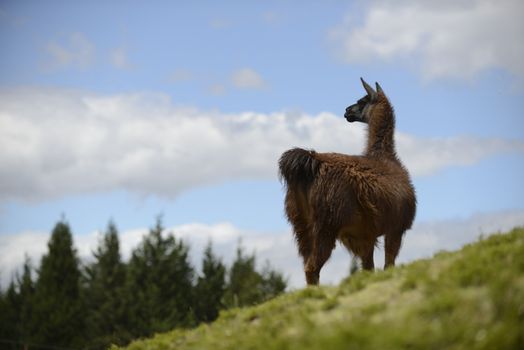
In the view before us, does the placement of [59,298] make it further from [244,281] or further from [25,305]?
[244,281]

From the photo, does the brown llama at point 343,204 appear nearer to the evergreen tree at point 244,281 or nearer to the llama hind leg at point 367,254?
the llama hind leg at point 367,254

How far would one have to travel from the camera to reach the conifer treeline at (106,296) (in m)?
49.3

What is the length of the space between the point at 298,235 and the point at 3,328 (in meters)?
46.8

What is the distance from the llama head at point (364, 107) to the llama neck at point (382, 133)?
244 millimetres

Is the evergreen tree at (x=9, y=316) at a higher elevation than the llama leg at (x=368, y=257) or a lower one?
higher

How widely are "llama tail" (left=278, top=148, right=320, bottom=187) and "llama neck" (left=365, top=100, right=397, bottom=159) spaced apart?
2173mm

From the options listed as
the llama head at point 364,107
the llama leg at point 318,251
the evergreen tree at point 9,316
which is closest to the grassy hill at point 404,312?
the llama leg at point 318,251

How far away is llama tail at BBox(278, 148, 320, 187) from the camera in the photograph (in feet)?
34.9

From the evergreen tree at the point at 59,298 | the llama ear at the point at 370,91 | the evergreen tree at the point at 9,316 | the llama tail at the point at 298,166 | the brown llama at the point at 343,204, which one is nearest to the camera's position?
the brown llama at the point at 343,204

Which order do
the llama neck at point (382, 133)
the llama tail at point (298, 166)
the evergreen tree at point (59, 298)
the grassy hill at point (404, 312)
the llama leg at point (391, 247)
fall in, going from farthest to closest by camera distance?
the evergreen tree at point (59, 298) < the llama neck at point (382, 133) < the llama leg at point (391, 247) < the llama tail at point (298, 166) < the grassy hill at point (404, 312)

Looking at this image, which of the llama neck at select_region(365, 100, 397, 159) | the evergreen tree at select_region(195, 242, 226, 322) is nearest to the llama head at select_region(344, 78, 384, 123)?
the llama neck at select_region(365, 100, 397, 159)

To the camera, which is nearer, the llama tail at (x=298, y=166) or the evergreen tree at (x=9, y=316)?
the llama tail at (x=298, y=166)

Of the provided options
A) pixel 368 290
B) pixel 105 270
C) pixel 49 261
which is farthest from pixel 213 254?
pixel 368 290

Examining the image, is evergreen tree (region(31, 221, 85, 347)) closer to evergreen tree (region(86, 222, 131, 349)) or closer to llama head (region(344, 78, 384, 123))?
evergreen tree (region(86, 222, 131, 349))
